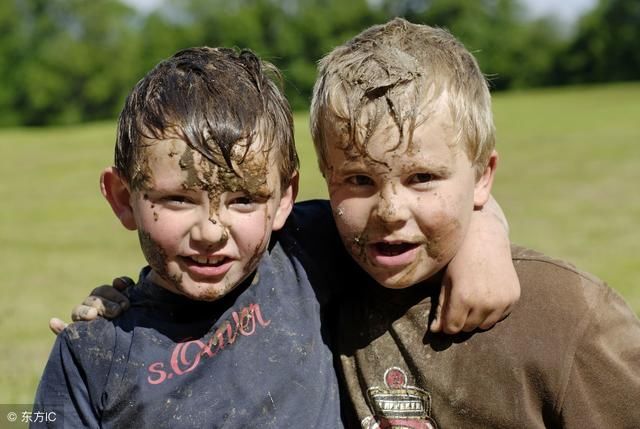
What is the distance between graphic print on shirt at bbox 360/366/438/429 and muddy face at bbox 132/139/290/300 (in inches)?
23.6

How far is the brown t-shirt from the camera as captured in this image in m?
2.56

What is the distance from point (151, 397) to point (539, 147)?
20.1 m

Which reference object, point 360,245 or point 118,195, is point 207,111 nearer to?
point 118,195

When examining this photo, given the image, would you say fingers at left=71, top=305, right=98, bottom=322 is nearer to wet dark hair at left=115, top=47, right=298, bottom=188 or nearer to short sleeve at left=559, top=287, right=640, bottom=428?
wet dark hair at left=115, top=47, right=298, bottom=188

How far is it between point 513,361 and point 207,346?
0.91m

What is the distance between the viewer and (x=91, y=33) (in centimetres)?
6481

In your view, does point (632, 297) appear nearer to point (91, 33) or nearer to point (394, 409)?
point (394, 409)

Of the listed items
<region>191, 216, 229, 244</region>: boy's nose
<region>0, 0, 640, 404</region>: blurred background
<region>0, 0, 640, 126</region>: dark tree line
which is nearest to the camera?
<region>191, 216, 229, 244</region>: boy's nose

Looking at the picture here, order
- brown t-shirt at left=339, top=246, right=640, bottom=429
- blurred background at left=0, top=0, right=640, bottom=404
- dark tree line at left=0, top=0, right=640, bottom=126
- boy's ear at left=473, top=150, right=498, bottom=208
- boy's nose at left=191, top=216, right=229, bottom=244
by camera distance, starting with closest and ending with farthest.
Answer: boy's nose at left=191, top=216, right=229, bottom=244
brown t-shirt at left=339, top=246, right=640, bottom=429
boy's ear at left=473, top=150, right=498, bottom=208
blurred background at left=0, top=0, right=640, bottom=404
dark tree line at left=0, top=0, right=640, bottom=126

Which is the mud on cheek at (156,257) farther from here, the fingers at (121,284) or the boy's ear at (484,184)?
the boy's ear at (484,184)

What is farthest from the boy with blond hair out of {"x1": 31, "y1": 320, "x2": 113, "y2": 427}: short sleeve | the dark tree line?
the dark tree line

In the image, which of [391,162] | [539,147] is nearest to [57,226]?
[539,147]

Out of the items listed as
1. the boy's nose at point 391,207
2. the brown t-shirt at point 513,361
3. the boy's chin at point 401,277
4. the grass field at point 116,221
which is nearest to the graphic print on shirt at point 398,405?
the brown t-shirt at point 513,361

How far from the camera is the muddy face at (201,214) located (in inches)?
97.0
